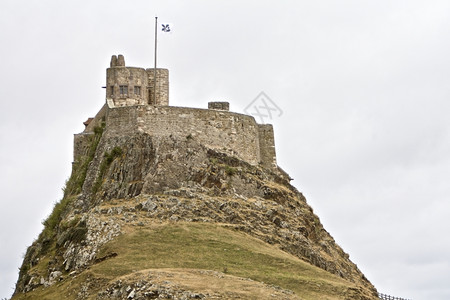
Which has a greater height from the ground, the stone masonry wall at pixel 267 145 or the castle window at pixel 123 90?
the castle window at pixel 123 90

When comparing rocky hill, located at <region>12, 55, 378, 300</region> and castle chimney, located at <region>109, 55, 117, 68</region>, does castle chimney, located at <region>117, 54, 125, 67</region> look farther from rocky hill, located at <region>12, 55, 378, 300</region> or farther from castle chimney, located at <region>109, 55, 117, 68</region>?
castle chimney, located at <region>109, 55, 117, 68</region>

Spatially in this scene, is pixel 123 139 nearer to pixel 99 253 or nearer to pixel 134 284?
pixel 99 253

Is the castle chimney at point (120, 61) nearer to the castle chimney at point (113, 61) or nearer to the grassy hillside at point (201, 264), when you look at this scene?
the castle chimney at point (113, 61)

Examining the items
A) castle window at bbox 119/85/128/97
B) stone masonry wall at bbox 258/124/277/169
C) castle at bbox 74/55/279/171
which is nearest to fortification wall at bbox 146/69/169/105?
castle at bbox 74/55/279/171

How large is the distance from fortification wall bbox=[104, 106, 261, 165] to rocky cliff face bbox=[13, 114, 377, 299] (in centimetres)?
75

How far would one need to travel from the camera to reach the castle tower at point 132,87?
88750 mm

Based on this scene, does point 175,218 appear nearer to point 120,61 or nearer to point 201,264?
point 201,264

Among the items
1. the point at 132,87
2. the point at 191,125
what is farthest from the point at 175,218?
the point at 132,87

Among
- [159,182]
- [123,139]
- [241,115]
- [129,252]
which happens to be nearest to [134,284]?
[129,252]

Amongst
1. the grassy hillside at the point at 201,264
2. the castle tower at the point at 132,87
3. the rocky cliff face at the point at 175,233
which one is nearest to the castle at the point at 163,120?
the castle tower at the point at 132,87

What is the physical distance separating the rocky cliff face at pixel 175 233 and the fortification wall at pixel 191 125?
0.75m

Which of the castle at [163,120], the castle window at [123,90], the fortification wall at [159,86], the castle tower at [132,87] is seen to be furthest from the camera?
the fortification wall at [159,86]

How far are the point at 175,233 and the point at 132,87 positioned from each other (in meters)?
17.9

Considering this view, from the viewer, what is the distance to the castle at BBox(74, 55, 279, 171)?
8494 cm
